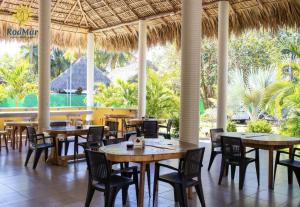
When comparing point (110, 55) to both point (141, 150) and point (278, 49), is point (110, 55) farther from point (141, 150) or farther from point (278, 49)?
point (141, 150)

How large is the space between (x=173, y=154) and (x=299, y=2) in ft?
20.6

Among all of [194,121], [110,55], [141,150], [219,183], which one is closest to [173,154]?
[141,150]

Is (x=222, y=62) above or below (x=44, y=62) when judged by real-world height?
above

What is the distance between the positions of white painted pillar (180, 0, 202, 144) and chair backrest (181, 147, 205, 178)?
1059 mm

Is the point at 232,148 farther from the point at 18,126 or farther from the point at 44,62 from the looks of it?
the point at 18,126

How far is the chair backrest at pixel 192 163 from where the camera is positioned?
3.88m

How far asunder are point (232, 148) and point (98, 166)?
2.48 meters

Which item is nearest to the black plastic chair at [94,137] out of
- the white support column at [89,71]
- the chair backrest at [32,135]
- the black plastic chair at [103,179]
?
the chair backrest at [32,135]

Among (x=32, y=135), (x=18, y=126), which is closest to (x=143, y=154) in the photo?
(x=32, y=135)

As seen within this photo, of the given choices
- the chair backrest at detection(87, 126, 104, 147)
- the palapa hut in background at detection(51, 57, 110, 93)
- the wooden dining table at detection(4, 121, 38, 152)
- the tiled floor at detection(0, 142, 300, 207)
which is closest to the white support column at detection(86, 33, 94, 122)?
the palapa hut in background at detection(51, 57, 110, 93)

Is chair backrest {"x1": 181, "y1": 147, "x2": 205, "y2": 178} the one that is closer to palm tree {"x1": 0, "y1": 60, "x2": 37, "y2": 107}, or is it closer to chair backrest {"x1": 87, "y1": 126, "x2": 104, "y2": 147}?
chair backrest {"x1": 87, "y1": 126, "x2": 104, "y2": 147}

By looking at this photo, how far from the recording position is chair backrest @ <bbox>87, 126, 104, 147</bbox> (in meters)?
6.43

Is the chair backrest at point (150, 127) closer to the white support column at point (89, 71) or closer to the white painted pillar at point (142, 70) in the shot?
the white painted pillar at point (142, 70)

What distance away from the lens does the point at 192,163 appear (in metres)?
3.99
